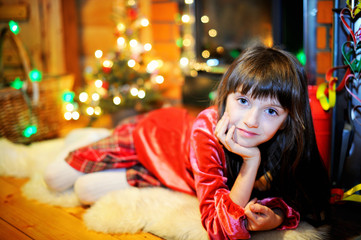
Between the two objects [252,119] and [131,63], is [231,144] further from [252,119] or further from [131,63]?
[131,63]

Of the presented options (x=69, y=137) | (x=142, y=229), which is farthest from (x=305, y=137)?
(x=69, y=137)

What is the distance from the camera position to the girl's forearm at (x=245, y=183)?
1021mm

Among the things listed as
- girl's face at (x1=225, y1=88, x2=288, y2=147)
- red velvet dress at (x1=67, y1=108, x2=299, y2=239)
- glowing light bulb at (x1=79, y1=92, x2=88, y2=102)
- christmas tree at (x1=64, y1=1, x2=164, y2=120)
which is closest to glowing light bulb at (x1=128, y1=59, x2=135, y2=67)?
christmas tree at (x1=64, y1=1, x2=164, y2=120)

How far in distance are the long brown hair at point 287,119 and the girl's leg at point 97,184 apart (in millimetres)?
456

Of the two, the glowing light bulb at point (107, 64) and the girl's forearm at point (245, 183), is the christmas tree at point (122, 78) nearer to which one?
the glowing light bulb at point (107, 64)

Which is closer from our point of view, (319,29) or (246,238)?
(246,238)

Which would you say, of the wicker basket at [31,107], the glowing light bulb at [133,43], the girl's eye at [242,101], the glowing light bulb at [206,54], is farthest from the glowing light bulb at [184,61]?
the girl's eye at [242,101]

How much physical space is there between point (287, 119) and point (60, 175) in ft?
2.77

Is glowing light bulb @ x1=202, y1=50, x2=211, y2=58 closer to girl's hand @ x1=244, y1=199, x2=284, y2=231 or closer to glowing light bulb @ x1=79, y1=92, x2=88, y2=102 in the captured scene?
glowing light bulb @ x1=79, y1=92, x2=88, y2=102

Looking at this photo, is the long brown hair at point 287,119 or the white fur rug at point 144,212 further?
the white fur rug at point 144,212

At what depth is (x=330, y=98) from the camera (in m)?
1.31

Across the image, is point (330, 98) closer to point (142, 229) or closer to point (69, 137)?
point (142, 229)

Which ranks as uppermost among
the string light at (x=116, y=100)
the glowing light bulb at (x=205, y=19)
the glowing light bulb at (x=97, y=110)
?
the glowing light bulb at (x=205, y=19)

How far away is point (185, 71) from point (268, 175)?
1.51m
